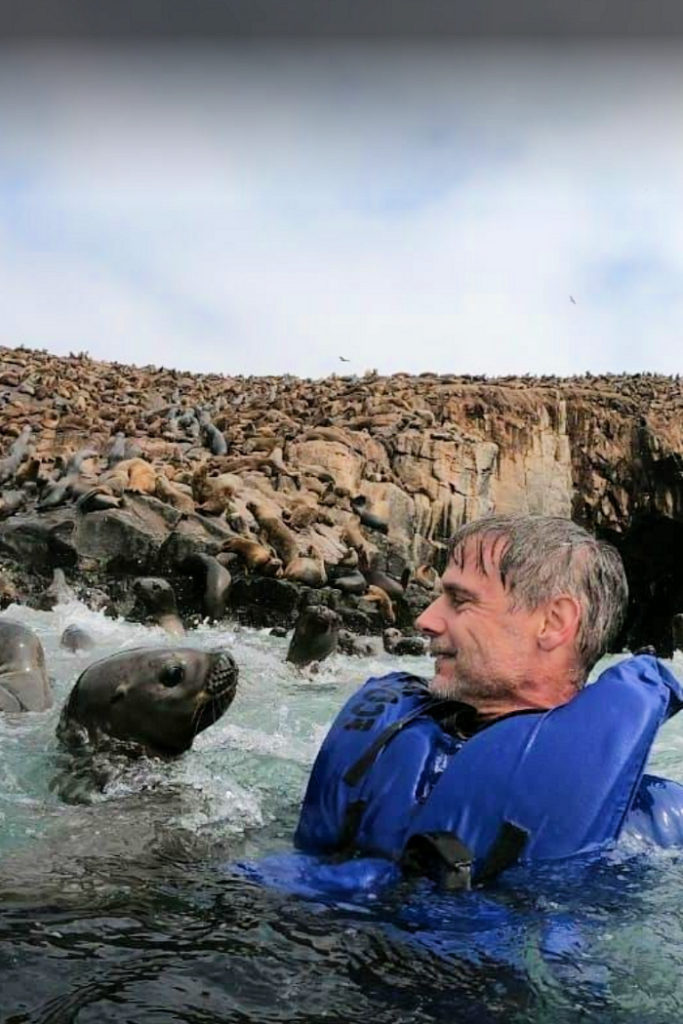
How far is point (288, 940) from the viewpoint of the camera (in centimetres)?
196

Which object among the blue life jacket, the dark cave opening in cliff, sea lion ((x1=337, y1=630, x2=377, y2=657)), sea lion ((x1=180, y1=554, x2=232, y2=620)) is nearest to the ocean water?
the blue life jacket

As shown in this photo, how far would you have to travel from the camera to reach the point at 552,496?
2280 centimetres

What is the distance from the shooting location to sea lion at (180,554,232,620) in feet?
37.3

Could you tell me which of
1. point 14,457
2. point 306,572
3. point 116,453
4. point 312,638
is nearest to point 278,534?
point 306,572

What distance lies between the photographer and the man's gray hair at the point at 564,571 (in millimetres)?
2279

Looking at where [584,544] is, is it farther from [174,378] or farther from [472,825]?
[174,378]

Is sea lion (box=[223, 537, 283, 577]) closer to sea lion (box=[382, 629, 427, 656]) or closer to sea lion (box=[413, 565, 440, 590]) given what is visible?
sea lion (box=[382, 629, 427, 656])

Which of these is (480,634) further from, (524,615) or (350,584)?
(350,584)

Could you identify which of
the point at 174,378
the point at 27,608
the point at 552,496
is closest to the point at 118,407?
the point at 174,378

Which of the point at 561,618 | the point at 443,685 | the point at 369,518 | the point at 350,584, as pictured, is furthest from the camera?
the point at 369,518

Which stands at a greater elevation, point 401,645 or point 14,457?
point 14,457

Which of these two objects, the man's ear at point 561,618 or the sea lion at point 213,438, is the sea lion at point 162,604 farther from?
the sea lion at point 213,438

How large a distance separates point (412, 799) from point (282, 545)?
1102cm

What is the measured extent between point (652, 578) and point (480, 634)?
24534 millimetres
